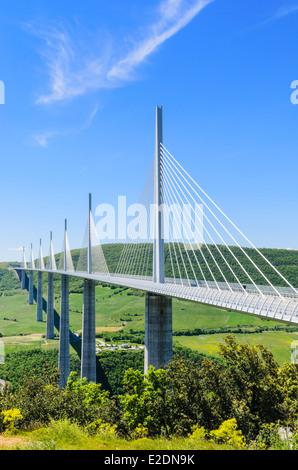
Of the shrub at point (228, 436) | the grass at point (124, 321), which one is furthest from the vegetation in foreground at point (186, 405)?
the grass at point (124, 321)

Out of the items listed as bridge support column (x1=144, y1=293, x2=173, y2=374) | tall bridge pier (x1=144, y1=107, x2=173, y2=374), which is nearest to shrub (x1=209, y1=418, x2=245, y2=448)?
tall bridge pier (x1=144, y1=107, x2=173, y2=374)

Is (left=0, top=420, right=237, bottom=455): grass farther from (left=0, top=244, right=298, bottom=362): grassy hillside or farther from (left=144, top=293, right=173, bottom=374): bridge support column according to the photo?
(left=0, top=244, right=298, bottom=362): grassy hillside

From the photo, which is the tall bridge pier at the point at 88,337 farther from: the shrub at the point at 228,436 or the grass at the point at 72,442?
the grass at the point at 72,442

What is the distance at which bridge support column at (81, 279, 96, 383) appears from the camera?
42188 mm

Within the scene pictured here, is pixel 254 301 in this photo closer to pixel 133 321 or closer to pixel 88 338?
pixel 88 338

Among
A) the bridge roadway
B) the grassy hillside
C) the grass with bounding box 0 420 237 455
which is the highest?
the bridge roadway

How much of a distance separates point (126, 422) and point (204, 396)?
4.26m

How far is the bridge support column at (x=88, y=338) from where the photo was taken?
138ft

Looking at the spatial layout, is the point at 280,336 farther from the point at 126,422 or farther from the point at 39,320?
the point at 126,422

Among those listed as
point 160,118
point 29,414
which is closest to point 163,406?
point 29,414

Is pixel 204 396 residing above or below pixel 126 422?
above
